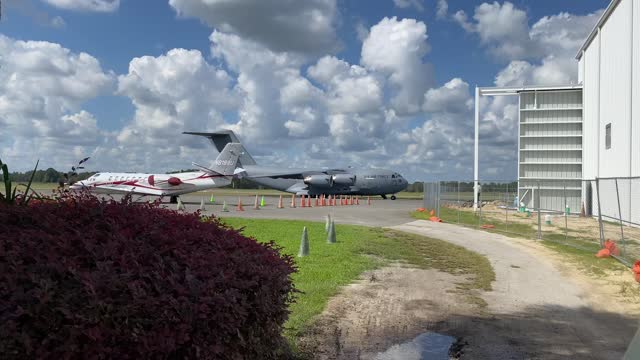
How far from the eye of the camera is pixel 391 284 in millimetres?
9109

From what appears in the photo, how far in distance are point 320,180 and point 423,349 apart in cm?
4485

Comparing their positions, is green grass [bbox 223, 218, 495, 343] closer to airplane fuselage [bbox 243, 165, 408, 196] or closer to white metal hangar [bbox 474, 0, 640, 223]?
white metal hangar [bbox 474, 0, 640, 223]

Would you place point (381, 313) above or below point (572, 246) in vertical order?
below

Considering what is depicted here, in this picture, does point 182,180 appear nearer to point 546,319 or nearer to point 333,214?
point 333,214

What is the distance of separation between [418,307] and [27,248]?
5.72 meters

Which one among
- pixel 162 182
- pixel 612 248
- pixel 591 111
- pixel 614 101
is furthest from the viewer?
pixel 162 182

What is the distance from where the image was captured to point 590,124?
27625 mm

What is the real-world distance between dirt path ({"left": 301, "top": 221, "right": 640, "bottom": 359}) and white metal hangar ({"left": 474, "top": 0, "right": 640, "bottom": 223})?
7.96m

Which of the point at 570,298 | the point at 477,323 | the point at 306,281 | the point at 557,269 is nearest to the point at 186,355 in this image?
the point at 477,323

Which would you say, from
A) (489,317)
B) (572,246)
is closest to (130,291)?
(489,317)

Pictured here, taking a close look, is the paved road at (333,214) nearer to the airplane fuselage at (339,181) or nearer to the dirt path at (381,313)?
the dirt path at (381,313)

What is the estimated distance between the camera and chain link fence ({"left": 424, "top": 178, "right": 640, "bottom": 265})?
48.3 ft

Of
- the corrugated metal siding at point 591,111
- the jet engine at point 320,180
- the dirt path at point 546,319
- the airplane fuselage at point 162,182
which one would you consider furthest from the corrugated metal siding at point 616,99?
the jet engine at point 320,180

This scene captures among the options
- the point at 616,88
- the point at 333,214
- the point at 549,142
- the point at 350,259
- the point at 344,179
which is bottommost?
the point at 350,259
